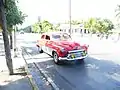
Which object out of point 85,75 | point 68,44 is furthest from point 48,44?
point 85,75

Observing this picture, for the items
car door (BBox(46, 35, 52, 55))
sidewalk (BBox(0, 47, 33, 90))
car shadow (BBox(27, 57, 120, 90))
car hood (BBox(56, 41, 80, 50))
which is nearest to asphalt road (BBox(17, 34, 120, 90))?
car shadow (BBox(27, 57, 120, 90))

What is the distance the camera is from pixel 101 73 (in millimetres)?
11695

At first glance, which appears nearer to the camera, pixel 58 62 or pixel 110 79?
pixel 110 79

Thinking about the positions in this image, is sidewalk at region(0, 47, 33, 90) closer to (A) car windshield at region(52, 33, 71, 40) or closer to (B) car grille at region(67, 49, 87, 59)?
(B) car grille at region(67, 49, 87, 59)

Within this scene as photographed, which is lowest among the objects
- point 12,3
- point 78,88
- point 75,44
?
point 78,88

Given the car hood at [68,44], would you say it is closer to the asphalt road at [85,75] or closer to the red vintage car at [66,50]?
the red vintage car at [66,50]

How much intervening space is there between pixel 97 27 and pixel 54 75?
54877 millimetres

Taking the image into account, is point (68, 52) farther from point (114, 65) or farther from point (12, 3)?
point (12, 3)

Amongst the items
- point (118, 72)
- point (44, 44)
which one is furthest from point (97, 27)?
point (118, 72)

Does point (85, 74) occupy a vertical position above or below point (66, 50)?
below

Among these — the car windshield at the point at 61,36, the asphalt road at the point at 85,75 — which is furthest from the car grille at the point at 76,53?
the car windshield at the point at 61,36

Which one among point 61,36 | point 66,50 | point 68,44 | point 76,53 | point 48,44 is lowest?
point 76,53

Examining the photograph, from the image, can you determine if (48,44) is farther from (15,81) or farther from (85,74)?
(15,81)

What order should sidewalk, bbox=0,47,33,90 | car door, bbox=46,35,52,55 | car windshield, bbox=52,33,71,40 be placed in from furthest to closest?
car door, bbox=46,35,52,55 → car windshield, bbox=52,33,71,40 → sidewalk, bbox=0,47,33,90
